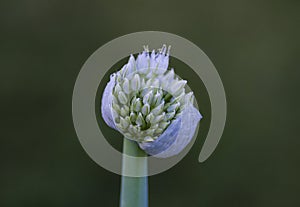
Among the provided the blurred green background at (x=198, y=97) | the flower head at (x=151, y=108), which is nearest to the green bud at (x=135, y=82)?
the flower head at (x=151, y=108)

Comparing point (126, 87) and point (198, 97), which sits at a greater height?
point (198, 97)

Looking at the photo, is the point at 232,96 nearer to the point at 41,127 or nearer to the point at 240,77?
the point at 240,77

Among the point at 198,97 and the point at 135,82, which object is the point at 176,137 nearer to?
the point at 135,82

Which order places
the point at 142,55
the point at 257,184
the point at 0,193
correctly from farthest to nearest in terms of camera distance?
the point at 257,184, the point at 0,193, the point at 142,55

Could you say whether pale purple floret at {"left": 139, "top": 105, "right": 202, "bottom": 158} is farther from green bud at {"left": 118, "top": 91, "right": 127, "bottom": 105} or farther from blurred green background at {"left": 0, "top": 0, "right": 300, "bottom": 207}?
blurred green background at {"left": 0, "top": 0, "right": 300, "bottom": 207}

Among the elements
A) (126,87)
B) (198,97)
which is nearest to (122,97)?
(126,87)

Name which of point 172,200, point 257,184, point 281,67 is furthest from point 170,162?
point 281,67
